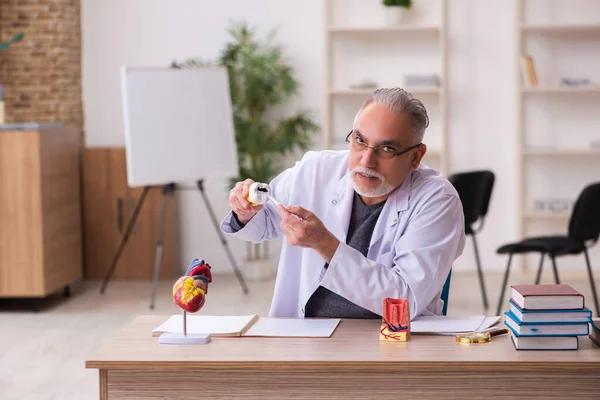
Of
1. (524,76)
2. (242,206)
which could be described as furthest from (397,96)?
(524,76)

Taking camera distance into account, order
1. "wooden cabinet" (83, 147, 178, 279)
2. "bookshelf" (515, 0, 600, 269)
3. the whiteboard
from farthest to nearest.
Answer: "bookshelf" (515, 0, 600, 269), "wooden cabinet" (83, 147, 178, 279), the whiteboard

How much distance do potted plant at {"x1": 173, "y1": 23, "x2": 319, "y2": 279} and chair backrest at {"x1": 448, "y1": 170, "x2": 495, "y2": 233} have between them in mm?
1530

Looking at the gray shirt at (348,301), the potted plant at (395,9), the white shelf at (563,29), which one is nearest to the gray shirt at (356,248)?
the gray shirt at (348,301)

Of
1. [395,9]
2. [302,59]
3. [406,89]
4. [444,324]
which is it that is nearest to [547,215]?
[406,89]

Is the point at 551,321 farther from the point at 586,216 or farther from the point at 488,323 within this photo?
the point at 586,216

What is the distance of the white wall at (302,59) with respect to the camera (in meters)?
7.25

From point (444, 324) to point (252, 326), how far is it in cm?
50

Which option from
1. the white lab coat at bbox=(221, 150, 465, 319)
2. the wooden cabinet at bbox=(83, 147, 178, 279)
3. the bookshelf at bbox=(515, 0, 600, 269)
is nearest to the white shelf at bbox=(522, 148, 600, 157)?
the bookshelf at bbox=(515, 0, 600, 269)

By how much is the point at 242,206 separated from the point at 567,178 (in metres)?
5.18

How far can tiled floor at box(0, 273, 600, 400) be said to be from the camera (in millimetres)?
4273

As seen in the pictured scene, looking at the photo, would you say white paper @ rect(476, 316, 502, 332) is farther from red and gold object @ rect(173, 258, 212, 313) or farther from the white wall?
the white wall

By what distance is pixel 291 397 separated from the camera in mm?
2053

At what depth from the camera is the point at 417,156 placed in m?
2.64

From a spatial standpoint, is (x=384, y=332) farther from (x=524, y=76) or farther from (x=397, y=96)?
(x=524, y=76)
